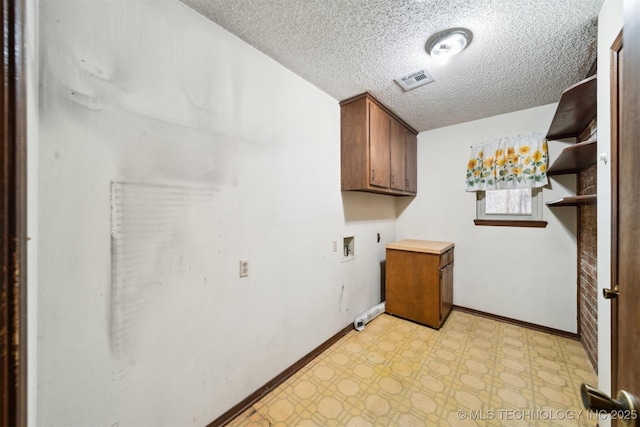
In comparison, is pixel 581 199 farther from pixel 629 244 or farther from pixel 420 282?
pixel 629 244

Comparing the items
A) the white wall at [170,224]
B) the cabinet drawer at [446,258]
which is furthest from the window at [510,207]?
the white wall at [170,224]

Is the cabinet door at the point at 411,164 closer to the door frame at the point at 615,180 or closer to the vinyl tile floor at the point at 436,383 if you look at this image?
the vinyl tile floor at the point at 436,383

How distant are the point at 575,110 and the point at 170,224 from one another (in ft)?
9.44

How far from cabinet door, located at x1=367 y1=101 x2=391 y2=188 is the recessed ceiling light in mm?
723

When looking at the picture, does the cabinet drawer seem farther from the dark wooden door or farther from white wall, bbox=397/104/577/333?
the dark wooden door

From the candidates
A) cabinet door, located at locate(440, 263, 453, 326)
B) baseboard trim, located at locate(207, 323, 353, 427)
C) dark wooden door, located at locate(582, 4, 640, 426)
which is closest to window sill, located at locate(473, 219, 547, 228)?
cabinet door, located at locate(440, 263, 453, 326)

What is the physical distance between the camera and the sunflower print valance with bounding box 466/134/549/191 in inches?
94.7

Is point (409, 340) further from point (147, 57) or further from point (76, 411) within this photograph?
point (147, 57)

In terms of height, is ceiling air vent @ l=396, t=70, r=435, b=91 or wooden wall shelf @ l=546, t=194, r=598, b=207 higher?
ceiling air vent @ l=396, t=70, r=435, b=91

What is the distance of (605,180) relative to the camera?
3.84 feet

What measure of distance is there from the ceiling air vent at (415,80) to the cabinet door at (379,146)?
33 cm

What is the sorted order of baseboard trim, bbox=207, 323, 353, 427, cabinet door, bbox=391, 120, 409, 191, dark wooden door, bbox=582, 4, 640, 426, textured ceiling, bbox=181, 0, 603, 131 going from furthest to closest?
cabinet door, bbox=391, 120, 409, 191, baseboard trim, bbox=207, 323, 353, 427, textured ceiling, bbox=181, 0, 603, 131, dark wooden door, bbox=582, 4, 640, 426

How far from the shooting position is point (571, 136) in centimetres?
231

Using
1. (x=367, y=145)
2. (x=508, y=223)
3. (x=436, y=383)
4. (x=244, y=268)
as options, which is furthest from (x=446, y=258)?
(x=244, y=268)
